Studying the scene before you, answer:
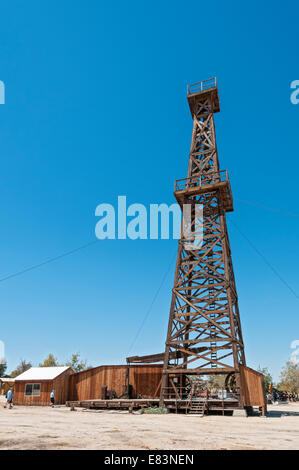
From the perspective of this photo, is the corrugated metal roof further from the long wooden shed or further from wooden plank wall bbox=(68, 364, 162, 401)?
wooden plank wall bbox=(68, 364, 162, 401)

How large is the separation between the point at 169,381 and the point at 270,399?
78.5 feet

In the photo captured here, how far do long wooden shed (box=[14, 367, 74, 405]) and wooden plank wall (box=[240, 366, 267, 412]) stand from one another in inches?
660

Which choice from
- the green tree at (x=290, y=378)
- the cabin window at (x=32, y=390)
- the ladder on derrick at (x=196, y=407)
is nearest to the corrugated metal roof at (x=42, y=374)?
the cabin window at (x=32, y=390)

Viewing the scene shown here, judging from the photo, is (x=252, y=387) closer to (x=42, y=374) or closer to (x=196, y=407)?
(x=196, y=407)

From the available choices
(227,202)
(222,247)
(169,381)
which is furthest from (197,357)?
(227,202)

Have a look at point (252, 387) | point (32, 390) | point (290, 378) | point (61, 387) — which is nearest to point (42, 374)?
point (32, 390)

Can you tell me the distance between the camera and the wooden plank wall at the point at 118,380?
23547 millimetres

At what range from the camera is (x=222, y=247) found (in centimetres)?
2231

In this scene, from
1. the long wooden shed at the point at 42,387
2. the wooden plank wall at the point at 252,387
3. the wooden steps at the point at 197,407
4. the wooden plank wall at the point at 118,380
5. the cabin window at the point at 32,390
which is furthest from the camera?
the cabin window at the point at 32,390

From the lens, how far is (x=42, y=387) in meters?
28.1

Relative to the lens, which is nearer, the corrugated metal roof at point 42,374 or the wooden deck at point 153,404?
the wooden deck at point 153,404

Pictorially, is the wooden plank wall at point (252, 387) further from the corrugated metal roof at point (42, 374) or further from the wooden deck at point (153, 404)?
the corrugated metal roof at point (42, 374)
